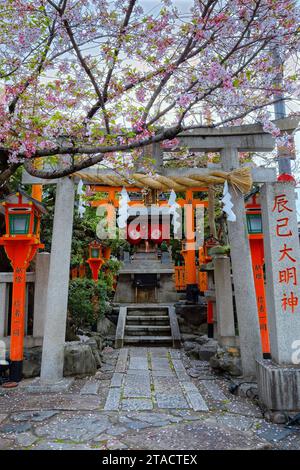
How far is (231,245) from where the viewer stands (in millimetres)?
6352

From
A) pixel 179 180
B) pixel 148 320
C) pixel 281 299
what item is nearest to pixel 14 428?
pixel 281 299

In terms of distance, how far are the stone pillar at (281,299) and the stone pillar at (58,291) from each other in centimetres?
351

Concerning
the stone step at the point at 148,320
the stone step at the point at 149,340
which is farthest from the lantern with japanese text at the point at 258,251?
the stone step at the point at 148,320

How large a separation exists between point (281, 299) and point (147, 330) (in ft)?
23.4

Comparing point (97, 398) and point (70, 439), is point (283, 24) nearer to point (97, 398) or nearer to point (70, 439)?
point (70, 439)

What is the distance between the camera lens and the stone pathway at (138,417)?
375cm

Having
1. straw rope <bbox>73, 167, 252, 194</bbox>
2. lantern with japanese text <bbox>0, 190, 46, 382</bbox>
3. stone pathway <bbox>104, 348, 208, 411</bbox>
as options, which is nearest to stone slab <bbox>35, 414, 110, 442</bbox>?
stone pathway <bbox>104, 348, 208, 411</bbox>

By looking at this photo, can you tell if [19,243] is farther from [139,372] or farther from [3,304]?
[139,372]

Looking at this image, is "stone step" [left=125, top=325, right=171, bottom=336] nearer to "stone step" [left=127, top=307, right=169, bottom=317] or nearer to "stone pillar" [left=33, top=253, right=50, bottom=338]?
"stone step" [left=127, top=307, right=169, bottom=317]

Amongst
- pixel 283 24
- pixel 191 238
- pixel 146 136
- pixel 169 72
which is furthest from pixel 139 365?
pixel 191 238

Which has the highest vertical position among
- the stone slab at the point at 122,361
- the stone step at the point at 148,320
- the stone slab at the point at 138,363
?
the stone step at the point at 148,320

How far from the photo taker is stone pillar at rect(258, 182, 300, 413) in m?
4.54

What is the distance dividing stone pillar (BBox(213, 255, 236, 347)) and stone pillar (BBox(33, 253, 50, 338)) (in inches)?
153

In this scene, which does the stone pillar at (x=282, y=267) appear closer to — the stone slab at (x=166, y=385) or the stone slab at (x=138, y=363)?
the stone slab at (x=166, y=385)
